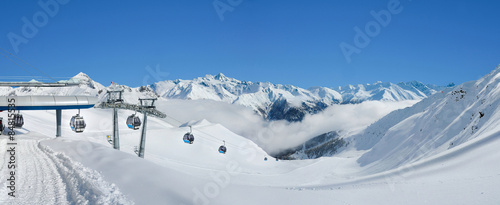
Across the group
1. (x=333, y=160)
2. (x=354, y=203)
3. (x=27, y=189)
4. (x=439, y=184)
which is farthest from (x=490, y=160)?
(x=333, y=160)

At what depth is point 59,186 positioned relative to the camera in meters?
13.3

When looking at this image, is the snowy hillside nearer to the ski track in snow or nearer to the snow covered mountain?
the snow covered mountain

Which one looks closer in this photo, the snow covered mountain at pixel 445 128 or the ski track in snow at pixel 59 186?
the ski track in snow at pixel 59 186

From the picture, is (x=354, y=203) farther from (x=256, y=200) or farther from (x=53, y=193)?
(x=53, y=193)

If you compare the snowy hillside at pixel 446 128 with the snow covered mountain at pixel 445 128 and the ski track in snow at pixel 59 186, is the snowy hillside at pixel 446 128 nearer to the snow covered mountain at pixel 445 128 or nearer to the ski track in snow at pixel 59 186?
the snow covered mountain at pixel 445 128

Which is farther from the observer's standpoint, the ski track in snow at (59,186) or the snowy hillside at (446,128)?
the snowy hillside at (446,128)

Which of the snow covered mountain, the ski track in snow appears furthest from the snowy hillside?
the ski track in snow

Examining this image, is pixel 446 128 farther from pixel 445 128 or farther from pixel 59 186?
pixel 59 186

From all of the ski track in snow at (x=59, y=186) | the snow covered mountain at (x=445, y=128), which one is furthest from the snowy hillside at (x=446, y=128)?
the ski track in snow at (x=59, y=186)

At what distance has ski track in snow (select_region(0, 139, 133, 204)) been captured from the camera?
11500 mm

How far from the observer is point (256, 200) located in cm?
1226

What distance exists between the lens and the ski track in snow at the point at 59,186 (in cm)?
1150

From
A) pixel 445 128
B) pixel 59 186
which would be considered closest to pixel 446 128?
pixel 445 128

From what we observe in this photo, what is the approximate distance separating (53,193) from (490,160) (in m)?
22.9
